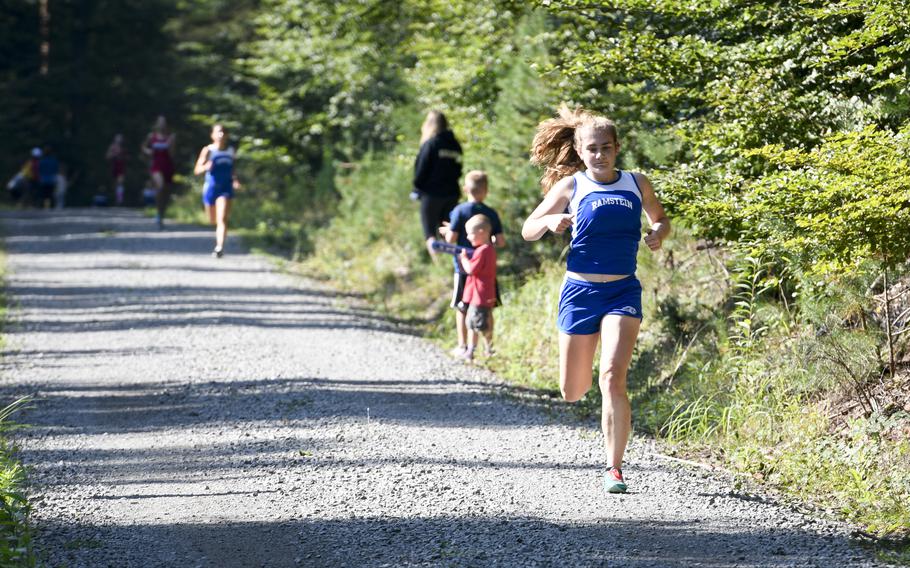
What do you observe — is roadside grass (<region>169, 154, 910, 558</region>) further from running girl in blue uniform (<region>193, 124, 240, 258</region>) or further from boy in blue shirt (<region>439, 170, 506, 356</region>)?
running girl in blue uniform (<region>193, 124, 240, 258</region>)

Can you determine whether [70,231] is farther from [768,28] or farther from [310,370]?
[768,28]

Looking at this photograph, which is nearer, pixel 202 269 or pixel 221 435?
pixel 221 435

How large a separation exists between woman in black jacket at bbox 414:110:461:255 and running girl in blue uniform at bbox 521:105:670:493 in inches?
270

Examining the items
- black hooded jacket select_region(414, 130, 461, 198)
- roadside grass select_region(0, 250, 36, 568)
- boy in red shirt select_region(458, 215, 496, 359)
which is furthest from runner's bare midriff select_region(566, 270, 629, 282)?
black hooded jacket select_region(414, 130, 461, 198)

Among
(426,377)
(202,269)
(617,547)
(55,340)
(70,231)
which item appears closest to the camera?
(617,547)

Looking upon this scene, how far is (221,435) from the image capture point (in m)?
8.21

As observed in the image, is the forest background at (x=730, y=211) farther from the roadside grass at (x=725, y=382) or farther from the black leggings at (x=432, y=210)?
the black leggings at (x=432, y=210)

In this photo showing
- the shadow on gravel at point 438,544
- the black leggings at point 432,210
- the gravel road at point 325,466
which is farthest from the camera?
the black leggings at point 432,210

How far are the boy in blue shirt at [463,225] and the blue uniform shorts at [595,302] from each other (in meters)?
4.47

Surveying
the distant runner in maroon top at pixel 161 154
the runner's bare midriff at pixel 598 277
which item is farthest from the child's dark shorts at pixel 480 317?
the distant runner in maroon top at pixel 161 154

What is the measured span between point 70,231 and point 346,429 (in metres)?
19.5

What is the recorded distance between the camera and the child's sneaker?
21.5 feet

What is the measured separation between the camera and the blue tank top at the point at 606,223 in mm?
6555

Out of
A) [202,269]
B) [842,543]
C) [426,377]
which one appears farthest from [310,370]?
[202,269]
